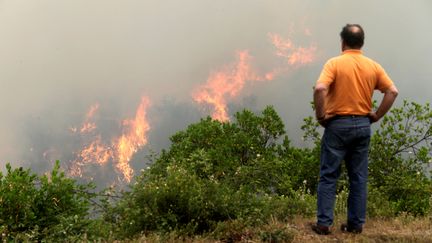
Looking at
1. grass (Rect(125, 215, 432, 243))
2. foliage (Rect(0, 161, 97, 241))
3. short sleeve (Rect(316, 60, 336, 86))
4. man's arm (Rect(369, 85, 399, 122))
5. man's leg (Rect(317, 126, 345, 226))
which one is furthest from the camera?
foliage (Rect(0, 161, 97, 241))

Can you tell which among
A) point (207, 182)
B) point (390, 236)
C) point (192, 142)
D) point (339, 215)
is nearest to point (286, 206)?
point (339, 215)

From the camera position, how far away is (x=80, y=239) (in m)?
5.75

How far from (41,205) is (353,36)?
18.3ft

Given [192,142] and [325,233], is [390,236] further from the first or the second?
[192,142]

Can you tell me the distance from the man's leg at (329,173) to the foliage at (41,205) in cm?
Result: 342

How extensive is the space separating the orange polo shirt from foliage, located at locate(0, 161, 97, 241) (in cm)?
404

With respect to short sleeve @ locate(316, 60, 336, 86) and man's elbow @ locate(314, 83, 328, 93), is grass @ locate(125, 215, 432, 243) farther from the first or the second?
short sleeve @ locate(316, 60, 336, 86)

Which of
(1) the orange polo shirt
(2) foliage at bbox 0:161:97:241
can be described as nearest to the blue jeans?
(1) the orange polo shirt

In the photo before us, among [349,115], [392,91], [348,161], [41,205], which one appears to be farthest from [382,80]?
[41,205]

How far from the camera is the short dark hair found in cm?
571

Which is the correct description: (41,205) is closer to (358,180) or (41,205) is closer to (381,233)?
(358,180)

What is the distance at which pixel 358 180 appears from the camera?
5.73m

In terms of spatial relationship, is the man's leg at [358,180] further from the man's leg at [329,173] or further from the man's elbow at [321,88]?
the man's elbow at [321,88]

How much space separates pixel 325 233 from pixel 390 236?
861 mm
